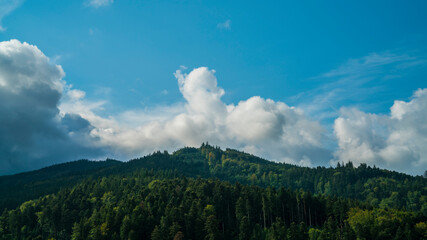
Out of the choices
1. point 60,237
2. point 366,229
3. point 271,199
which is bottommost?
point 60,237

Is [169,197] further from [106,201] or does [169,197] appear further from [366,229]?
[366,229]

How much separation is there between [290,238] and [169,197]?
75.8 m

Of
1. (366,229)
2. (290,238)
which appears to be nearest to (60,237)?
(290,238)

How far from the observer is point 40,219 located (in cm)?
18212

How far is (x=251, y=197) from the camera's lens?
162m

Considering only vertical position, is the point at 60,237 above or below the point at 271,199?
below

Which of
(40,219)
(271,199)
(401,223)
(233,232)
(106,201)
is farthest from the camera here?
(106,201)

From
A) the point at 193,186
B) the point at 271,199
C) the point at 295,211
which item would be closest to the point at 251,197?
the point at 271,199

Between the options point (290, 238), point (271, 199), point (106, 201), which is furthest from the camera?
point (106, 201)

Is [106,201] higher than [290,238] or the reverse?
higher

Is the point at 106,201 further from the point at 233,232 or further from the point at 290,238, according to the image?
the point at 290,238

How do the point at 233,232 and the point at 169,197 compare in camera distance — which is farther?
the point at 169,197

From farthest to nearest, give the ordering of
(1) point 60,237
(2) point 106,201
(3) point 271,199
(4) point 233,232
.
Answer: (2) point 106,201 < (1) point 60,237 < (3) point 271,199 < (4) point 233,232

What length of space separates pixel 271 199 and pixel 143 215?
215ft
